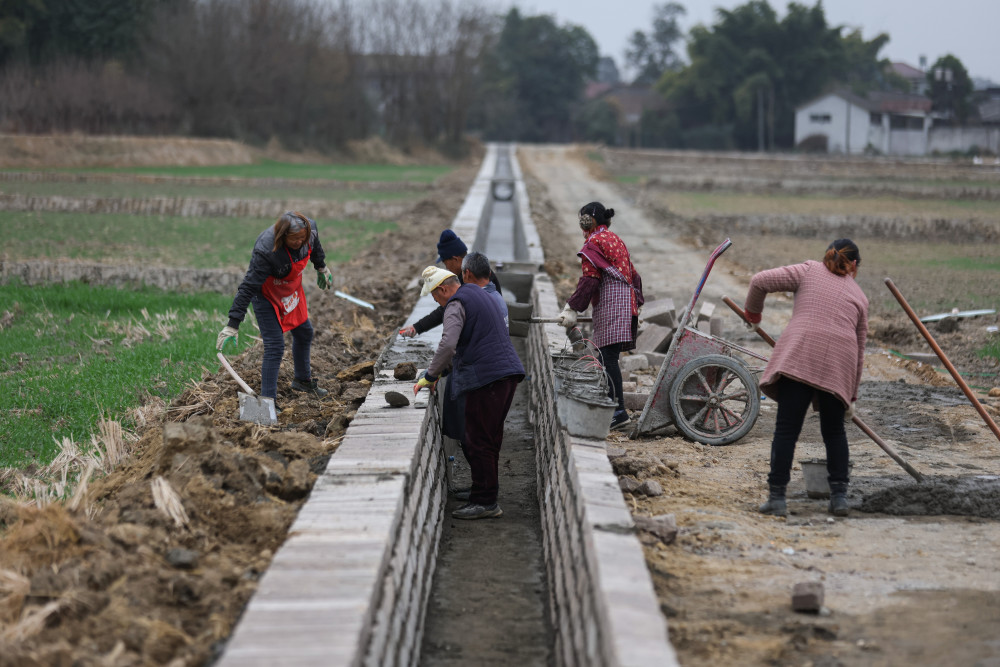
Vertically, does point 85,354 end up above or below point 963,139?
below

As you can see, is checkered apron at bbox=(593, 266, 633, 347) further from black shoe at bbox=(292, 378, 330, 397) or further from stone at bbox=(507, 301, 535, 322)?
stone at bbox=(507, 301, 535, 322)

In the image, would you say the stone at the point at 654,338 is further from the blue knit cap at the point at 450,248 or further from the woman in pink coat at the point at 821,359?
the woman in pink coat at the point at 821,359

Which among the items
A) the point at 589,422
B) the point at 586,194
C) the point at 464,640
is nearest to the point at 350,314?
the point at 589,422

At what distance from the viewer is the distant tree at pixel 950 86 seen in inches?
2603

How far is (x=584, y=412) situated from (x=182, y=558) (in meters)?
2.54

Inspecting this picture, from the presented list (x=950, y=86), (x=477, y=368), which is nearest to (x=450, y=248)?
(x=477, y=368)

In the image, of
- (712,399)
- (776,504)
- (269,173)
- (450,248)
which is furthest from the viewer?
(269,173)

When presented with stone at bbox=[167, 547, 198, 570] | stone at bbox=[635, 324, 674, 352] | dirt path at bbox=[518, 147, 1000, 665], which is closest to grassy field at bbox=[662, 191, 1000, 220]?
stone at bbox=[635, 324, 674, 352]

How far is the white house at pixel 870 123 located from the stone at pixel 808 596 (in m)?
66.3

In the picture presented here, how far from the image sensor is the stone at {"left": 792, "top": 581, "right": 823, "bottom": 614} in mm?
4277

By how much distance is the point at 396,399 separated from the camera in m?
6.16

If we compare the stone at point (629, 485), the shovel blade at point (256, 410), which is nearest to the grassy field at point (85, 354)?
the shovel blade at point (256, 410)

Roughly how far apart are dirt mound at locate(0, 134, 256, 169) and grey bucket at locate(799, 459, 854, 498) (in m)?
36.1

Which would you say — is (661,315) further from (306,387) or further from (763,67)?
(763,67)
